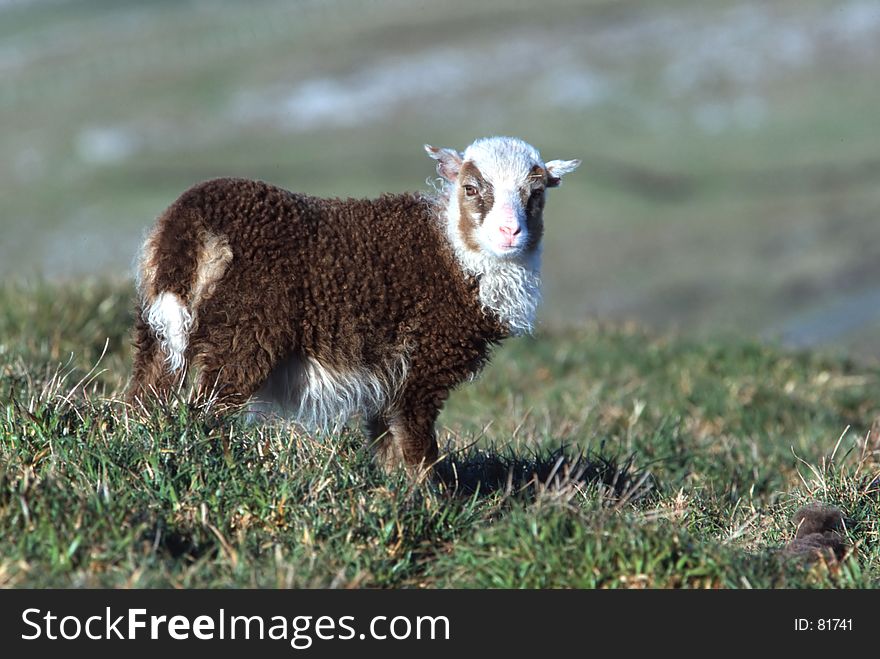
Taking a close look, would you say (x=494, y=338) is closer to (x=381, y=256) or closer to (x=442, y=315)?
(x=442, y=315)

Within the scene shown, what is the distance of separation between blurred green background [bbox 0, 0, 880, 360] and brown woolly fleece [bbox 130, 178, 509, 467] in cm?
1067

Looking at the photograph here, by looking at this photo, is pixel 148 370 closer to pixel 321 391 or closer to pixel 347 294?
pixel 321 391

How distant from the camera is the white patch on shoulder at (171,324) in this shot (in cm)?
569

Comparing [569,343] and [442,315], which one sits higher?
[442,315]

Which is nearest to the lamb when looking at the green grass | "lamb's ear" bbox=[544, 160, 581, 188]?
"lamb's ear" bbox=[544, 160, 581, 188]

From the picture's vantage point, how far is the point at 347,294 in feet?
19.1

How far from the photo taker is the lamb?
5684mm

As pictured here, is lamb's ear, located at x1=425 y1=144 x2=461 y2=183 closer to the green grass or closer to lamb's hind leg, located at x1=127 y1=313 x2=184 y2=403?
the green grass

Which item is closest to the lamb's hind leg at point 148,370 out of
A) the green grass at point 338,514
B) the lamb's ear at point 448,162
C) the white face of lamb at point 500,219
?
the green grass at point 338,514

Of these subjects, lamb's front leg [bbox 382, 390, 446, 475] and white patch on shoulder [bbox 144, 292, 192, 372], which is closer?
white patch on shoulder [bbox 144, 292, 192, 372]

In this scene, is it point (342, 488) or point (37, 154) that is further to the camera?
point (37, 154)

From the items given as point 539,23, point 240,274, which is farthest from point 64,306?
point 539,23

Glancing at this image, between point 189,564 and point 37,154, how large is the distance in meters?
40.6

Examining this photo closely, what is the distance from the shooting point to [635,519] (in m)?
4.82
